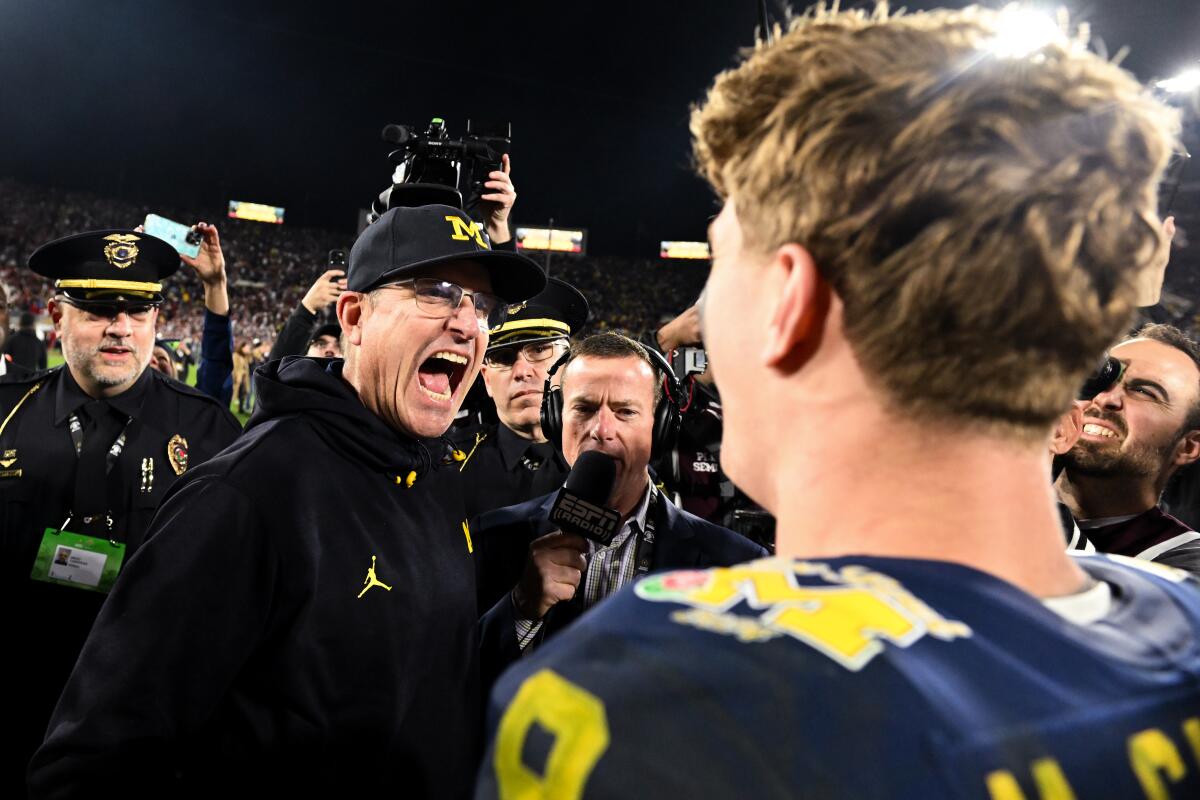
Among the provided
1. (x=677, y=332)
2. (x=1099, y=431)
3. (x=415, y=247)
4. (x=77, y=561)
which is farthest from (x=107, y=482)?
(x=1099, y=431)

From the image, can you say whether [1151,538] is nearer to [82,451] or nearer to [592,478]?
[592,478]

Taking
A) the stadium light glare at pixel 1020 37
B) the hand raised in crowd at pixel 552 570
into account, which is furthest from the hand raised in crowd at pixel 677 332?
the stadium light glare at pixel 1020 37

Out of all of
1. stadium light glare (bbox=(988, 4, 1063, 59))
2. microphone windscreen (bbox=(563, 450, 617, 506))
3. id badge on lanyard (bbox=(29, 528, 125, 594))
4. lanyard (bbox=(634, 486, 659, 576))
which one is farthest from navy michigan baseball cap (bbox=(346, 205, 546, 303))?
id badge on lanyard (bbox=(29, 528, 125, 594))

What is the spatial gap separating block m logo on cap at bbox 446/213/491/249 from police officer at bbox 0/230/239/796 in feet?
6.76

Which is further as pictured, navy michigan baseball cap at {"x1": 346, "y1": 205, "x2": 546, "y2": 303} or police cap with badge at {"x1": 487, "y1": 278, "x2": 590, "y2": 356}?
police cap with badge at {"x1": 487, "y1": 278, "x2": 590, "y2": 356}

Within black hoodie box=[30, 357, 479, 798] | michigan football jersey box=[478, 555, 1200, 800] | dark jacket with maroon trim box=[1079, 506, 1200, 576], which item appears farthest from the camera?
dark jacket with maroon trim box=[1079, 506, 1200, 576]

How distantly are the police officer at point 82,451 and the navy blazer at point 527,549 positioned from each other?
62.0 inches

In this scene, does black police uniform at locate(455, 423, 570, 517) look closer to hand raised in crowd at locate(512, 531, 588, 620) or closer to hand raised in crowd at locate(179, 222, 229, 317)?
hand raised in crowd at locate(512, 531, 588, 620)

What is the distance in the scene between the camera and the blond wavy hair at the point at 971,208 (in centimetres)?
67

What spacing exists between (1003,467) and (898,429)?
10 centimetres

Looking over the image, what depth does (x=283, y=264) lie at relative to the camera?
40156 mm

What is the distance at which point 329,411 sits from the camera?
1.88 metres

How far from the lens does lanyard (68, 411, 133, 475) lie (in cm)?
335

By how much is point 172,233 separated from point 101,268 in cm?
56
